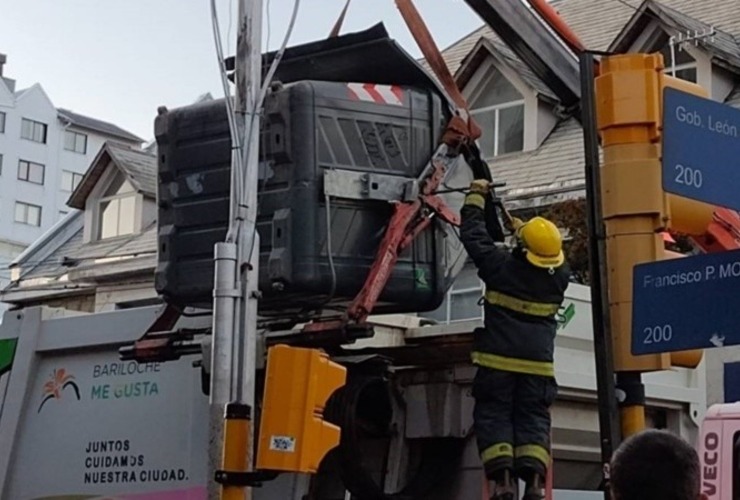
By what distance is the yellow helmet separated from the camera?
16.8 feet

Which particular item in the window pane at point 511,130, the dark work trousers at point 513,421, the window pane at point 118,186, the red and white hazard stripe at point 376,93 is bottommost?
the dark work trousers at point 513,421

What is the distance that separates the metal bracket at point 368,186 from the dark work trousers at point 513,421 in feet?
2.91

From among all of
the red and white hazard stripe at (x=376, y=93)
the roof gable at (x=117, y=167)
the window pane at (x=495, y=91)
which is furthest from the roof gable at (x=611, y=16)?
the red and white hazard stripe at (x=376, y=93)

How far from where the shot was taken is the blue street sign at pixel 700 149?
14.3 feet

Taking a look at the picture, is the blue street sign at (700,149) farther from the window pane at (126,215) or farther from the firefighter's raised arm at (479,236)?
the window pane at (126,215)

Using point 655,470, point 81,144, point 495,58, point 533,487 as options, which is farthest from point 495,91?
point 81,144

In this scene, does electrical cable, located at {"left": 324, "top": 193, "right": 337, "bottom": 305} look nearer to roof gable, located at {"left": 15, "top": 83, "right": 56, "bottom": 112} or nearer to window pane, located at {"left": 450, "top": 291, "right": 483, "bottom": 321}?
window pane, located at {"left": 450, "top": 291, "right": 483, "bottom": 321}

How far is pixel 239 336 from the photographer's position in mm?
4703

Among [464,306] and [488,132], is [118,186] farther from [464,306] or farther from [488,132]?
[464,306]

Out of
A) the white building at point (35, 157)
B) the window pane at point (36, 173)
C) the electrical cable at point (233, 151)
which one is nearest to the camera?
the electrical cable at point (233, 151)

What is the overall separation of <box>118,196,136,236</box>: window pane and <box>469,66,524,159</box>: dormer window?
6.11 meters

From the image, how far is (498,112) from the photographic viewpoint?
14.3 meters

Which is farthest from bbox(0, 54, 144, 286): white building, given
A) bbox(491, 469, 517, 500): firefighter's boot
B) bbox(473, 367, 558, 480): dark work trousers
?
bbox(491, 469, 517, 500): firefighter's boot

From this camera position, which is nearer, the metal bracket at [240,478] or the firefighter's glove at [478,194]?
the metal bracket at [240,478]
